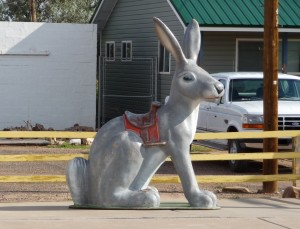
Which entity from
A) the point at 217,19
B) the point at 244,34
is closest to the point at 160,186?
the point at 217,19

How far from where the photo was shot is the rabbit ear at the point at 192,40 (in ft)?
37.6

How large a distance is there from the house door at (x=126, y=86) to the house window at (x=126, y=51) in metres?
0.21

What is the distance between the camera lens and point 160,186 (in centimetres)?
1535

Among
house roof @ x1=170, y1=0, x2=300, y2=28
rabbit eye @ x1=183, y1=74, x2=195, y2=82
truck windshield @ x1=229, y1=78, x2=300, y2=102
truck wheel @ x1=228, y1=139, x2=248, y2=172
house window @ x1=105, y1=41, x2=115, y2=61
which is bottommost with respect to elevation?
truck wheel @ x1=228, y1=139, x2=248, y2=172

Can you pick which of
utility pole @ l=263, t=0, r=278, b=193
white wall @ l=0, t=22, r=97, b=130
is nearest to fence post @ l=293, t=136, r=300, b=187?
utility pole @ l=263, t=0, r=278, b=193

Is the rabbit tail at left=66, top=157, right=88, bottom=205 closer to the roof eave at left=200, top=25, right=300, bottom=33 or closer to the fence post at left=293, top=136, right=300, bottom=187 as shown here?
the fence post at left=293, top=136, right=300, bottom=187

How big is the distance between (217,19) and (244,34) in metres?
2.22

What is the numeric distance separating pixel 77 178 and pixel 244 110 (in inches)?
274

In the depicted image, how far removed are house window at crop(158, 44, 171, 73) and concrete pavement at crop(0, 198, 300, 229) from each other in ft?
51.4

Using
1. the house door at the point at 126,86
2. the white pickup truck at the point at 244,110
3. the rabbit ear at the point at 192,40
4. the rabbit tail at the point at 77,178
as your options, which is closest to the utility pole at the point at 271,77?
the white pickup truck at the point at 244,110

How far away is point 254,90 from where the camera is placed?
1877 centimetres

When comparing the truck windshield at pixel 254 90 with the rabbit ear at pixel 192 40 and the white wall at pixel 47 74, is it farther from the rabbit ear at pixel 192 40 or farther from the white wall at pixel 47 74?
the white wall at pixel 47 74

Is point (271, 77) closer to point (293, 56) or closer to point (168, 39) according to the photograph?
point (168, 39)

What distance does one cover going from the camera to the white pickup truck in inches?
686
